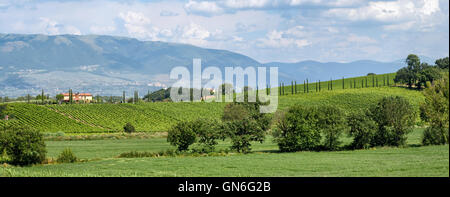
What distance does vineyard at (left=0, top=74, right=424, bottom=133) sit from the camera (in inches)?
3829

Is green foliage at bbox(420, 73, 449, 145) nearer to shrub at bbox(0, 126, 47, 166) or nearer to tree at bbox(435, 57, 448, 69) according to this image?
shrub at bbox(0, 126, 47, 166)

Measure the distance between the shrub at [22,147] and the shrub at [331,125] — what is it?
28.0 m

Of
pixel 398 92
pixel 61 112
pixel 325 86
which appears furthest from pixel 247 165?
pixel 325 86

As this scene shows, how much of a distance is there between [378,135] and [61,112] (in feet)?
269

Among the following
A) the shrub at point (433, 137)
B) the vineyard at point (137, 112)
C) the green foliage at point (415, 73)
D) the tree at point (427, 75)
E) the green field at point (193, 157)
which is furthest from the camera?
the green foliage at point (415, 73)

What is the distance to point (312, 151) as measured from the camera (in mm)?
47781

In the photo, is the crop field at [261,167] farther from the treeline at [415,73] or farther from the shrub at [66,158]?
the treeline at [415,73]

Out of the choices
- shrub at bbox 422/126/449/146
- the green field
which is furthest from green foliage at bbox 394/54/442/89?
shrub at bbox 422/126/449/146

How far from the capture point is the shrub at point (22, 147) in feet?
137

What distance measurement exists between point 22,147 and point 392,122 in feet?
121

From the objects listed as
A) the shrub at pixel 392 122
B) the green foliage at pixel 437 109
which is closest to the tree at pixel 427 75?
the shrub at pixel 392 122

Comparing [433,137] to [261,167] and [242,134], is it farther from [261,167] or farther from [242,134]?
[261,167]

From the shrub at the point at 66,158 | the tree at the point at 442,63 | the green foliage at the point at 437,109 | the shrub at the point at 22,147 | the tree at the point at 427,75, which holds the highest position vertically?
the tree at the point at 442,63

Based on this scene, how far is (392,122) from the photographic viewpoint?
162 ft
